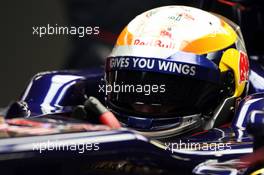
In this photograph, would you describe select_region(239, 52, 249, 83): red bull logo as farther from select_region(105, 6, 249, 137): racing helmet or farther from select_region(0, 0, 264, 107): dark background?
select_region(0, 0, 264, 107): dark background

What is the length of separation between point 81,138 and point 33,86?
110 cm

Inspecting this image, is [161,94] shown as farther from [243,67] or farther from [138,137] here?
[138,137]

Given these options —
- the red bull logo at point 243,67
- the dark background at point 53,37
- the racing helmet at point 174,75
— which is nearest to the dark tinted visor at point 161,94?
the racing helmet at point 174,75

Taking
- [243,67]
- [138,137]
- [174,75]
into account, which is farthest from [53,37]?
[138,137]

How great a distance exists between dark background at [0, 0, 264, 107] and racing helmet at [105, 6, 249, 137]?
2.87 ft

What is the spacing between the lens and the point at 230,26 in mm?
2512

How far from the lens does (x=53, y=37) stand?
11.7ft

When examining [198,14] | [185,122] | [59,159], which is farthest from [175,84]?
[59,159]

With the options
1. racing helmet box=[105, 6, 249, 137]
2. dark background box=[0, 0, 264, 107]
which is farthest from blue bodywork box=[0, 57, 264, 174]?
dark background box=[0, 0, 264, 107]

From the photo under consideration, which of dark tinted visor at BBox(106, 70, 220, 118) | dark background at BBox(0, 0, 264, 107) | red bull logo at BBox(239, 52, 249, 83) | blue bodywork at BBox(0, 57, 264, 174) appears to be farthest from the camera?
dark background at BBox(0, 0, 264, 107)

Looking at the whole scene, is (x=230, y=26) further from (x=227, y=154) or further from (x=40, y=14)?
(x=40, y=14)

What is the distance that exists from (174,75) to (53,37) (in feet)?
5.00

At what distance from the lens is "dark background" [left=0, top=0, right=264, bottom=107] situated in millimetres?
3402

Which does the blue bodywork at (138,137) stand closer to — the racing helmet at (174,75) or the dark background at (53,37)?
the racing helmet at (174,75)
